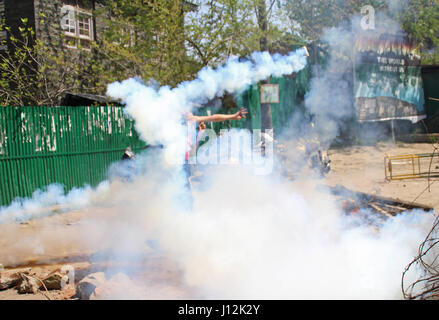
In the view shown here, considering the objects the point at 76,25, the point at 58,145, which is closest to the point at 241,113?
the point at 58,145

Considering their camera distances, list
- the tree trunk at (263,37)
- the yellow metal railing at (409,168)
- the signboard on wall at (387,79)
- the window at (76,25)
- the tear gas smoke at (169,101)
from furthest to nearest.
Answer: the signboard on wall at (387,79), the window at (76,25), the tree trunk at (263,37), the yellow metal railing at (409,168), the tear gas smoke at (169,101)

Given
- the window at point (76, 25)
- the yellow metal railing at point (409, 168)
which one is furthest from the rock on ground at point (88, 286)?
the window at point (76, 25)

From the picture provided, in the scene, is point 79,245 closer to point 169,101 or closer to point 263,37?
point 169,101

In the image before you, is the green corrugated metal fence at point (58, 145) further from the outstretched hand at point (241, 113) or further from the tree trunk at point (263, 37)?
the outstretched hand at point (241, 113)

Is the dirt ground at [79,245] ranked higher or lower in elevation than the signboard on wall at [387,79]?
lower

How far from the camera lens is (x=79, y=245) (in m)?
5.79

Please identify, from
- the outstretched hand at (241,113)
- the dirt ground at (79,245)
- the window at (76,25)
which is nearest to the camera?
the dirt ground at (79,245)

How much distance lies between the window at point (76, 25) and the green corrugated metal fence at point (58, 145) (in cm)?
591

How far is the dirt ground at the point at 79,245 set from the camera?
425cm

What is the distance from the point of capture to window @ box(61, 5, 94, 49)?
1408 centimetres

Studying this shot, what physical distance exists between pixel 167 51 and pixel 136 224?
6.95 metres

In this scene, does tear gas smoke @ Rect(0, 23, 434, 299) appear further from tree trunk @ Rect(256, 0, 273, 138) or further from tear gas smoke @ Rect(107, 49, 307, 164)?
tree trunk @ Rect(256, 0, 273, 138)

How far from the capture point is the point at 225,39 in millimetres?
11984

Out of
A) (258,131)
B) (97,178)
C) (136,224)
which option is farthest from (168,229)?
(258,131)
